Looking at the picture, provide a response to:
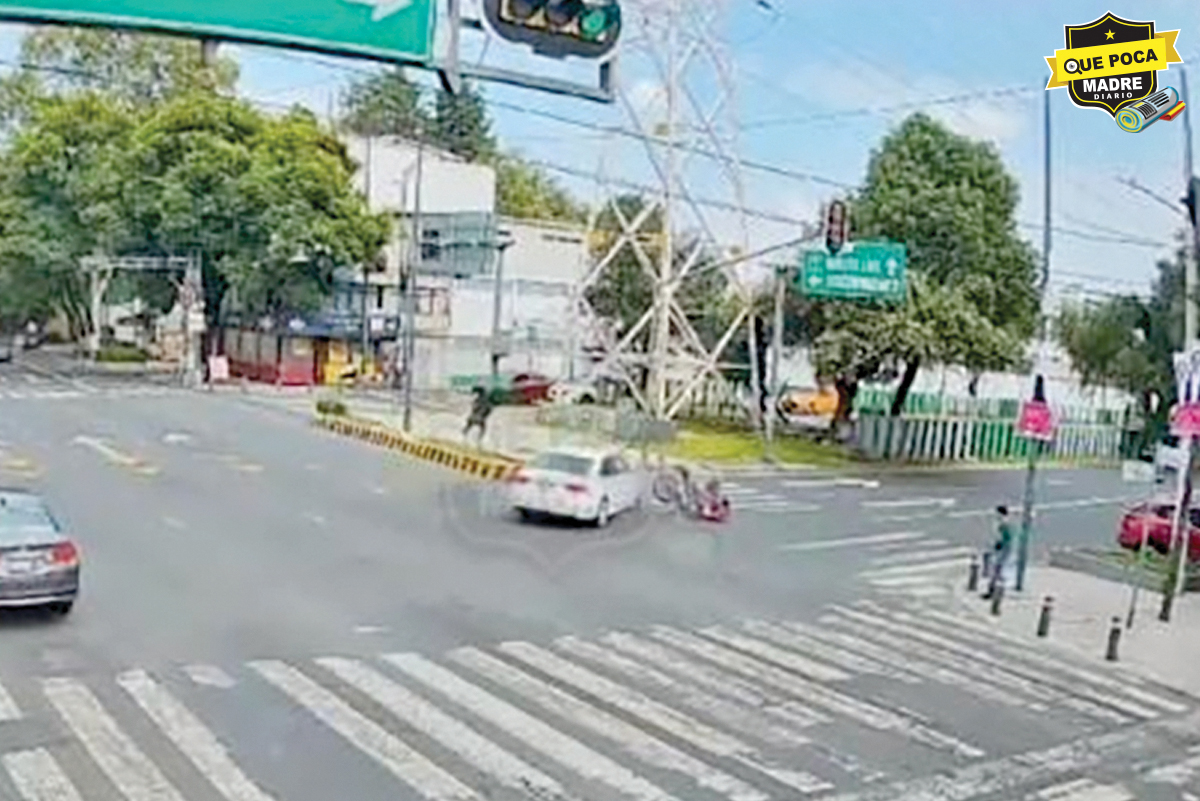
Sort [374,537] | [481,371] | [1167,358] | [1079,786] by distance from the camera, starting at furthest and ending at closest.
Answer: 1. [481,371]
2. [1167,358]
3. [374,537]
4. [1079,786]

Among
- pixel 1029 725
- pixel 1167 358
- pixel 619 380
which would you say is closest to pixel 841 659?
pixel 1029 725

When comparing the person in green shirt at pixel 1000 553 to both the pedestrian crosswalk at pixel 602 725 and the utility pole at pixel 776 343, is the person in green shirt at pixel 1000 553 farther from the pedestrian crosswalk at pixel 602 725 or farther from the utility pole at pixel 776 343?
the utility pole at pixel 776 343

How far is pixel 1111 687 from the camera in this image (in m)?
18.5

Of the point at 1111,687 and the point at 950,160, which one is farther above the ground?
the point at 950,160

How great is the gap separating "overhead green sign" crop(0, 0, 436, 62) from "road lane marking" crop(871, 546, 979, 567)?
20.1 meters

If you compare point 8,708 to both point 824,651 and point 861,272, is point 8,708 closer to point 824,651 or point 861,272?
point 824,651

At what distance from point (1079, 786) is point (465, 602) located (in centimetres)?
859

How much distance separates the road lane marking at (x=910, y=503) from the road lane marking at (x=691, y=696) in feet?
67.8

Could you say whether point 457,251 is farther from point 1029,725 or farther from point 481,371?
point 1029,725

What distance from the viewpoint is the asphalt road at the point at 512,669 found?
490 inches

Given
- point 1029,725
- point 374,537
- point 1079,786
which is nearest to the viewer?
point 1079,786

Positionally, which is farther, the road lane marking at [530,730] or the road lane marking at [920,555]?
the road lane marking at [920,555]

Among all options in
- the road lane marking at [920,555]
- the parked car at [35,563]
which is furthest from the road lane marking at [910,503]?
the parked car at [35,563]

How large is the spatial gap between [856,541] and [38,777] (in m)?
20.9
